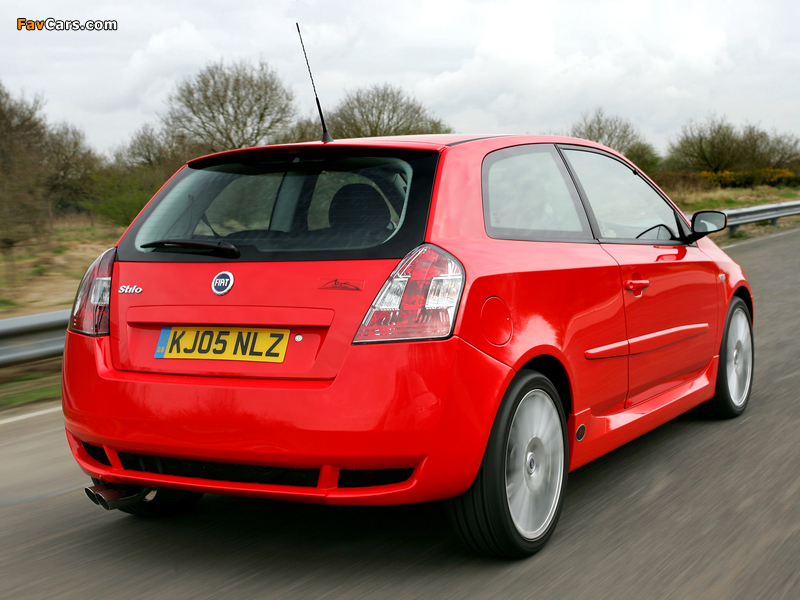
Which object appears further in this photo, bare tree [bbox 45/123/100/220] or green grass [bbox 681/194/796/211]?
green grass [bbox 681/194/796/211]

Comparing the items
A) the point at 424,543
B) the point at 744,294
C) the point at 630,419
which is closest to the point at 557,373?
the point at 630,419

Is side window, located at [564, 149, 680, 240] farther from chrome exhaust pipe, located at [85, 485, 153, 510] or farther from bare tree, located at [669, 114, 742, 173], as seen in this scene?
bare tree, located at [669, 114, 742, 173]

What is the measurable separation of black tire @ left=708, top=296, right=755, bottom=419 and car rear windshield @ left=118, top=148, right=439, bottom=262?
2626 millimetres

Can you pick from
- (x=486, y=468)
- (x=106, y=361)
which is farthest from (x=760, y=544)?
(x=106, y=361)

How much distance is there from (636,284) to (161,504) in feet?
7.33

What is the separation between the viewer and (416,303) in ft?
8.88

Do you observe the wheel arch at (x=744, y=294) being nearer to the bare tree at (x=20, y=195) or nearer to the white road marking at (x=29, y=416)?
the white road marking at (x=29, y=416)

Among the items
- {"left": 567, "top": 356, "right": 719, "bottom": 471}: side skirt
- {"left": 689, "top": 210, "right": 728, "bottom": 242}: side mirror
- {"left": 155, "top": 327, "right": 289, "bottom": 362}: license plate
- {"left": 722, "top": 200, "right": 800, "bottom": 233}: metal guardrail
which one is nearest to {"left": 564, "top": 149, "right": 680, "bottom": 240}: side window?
{"left": 689, "top": 210, "right": 728, "bottom": 242}: side mirror

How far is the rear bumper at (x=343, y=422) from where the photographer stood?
263 centimetres

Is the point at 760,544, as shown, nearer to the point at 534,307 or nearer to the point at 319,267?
the point at 534,307

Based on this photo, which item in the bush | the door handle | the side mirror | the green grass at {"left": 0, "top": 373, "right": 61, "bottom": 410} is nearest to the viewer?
the door handle

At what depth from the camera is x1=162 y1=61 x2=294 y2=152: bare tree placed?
3497 centimetres

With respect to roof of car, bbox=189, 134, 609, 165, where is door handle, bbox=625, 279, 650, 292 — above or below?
below

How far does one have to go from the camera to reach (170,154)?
29.9 m
